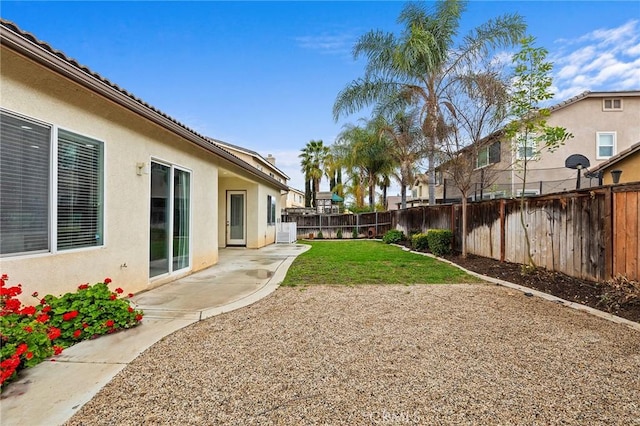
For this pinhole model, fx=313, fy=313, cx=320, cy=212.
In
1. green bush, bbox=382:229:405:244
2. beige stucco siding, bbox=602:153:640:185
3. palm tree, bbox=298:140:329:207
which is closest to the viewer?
beige stucco siding, bbox=602:153:640:185

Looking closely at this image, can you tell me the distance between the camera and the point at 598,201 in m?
5.40

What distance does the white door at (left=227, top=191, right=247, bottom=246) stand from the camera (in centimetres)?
1305

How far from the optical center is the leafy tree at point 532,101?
20.2 feet

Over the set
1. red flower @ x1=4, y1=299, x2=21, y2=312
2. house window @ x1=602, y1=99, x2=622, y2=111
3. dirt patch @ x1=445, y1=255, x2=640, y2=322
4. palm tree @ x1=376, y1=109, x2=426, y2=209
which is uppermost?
house window @ x1=602, y1=99, x2=622, y2=111

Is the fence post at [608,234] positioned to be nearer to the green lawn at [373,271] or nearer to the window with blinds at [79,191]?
the green lawn at [373,271]

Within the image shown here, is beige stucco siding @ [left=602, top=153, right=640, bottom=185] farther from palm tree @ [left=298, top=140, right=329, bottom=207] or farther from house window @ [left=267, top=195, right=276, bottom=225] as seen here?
palm tree @ [left=298, top=140, right=329, bottom=207]

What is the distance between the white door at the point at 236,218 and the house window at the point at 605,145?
65.1ft

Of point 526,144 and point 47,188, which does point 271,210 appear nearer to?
point 526,144

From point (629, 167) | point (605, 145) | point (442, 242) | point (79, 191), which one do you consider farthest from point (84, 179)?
point (605, 145)

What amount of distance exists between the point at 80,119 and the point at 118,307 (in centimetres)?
264

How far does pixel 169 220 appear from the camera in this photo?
6.62 m

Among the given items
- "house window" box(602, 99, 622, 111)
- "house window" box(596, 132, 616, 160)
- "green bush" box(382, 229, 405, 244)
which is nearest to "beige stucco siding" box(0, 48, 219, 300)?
"green bush" box(382, 229, 405, 244)

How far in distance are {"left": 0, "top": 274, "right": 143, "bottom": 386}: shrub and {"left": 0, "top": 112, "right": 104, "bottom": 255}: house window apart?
0.63 m

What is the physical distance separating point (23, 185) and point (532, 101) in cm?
852
